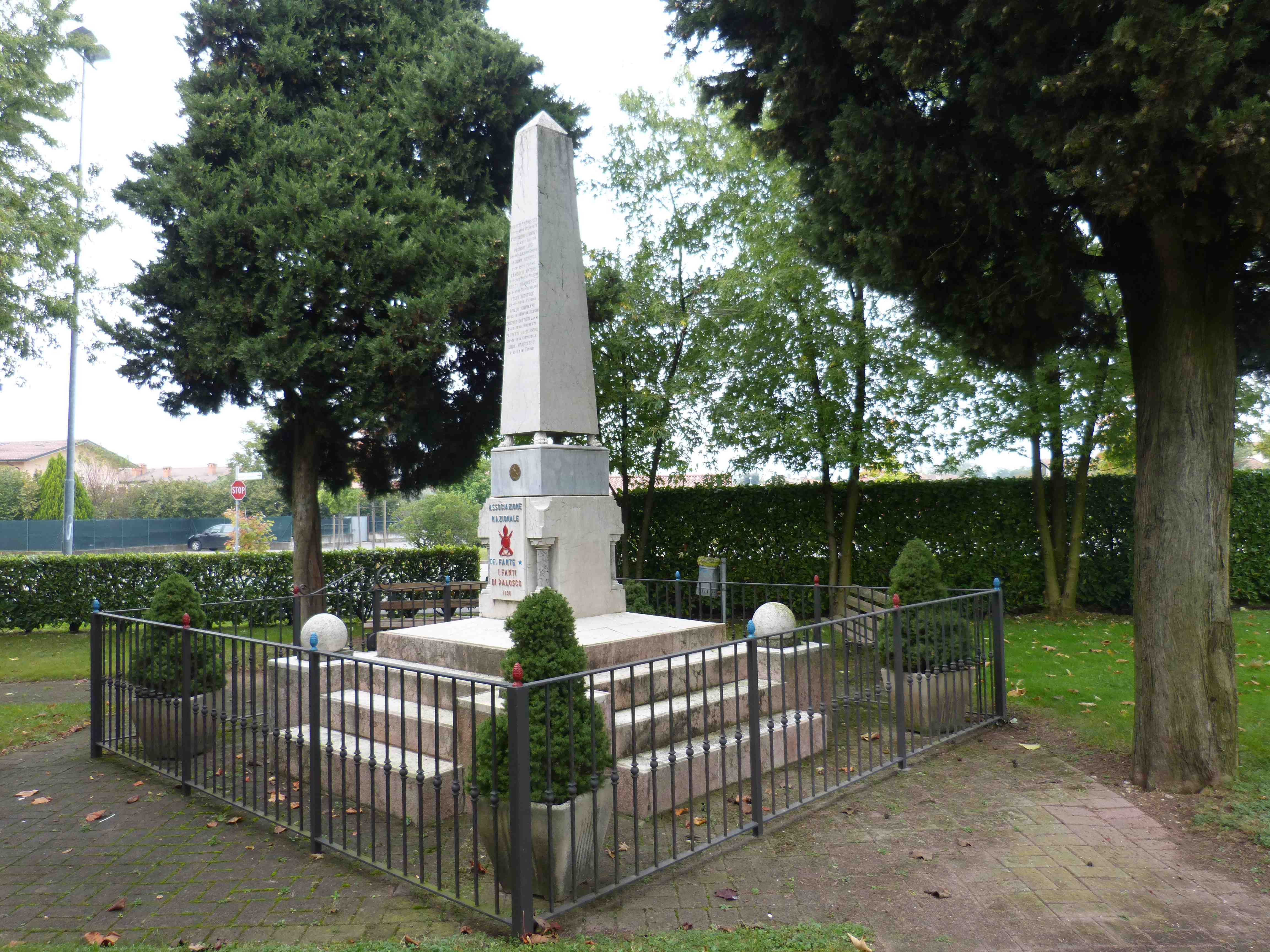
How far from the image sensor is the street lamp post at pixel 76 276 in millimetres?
15703

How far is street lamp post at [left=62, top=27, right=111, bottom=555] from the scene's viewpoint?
1570 cm

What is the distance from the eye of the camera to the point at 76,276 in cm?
1559

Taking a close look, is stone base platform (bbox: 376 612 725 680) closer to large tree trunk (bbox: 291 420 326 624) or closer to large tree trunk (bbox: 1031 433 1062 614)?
large tree trunk (bbox: 291 420 326 624)

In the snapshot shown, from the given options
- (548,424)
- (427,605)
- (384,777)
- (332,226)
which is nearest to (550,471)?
(548,424)

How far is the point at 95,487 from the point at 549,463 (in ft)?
179

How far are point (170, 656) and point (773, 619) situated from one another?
5201 millimetres

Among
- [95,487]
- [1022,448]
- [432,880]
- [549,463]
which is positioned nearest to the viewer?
[432,880]

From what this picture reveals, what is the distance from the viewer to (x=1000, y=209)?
606cm

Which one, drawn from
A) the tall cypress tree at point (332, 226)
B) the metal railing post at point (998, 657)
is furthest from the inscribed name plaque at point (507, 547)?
the tall cypress tree at point (332, 226)

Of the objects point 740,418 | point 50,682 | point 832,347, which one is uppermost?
point 832,347

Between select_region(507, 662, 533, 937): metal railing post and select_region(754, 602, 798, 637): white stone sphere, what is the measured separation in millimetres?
4136

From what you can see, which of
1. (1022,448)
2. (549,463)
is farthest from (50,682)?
(1022,448)

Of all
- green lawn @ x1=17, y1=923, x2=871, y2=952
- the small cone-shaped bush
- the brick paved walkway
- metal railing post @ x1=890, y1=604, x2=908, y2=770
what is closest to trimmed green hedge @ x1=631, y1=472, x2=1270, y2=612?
the small cone-shaped bush

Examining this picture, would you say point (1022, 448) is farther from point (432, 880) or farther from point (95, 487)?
point (95, 487)
